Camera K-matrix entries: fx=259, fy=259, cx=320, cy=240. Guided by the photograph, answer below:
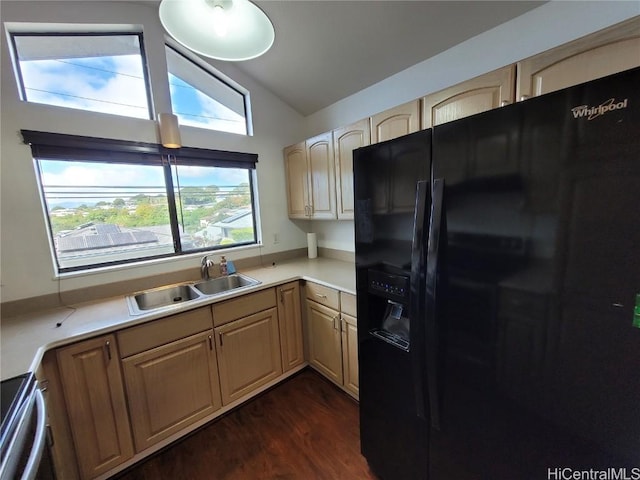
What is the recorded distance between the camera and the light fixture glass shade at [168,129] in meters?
1.96

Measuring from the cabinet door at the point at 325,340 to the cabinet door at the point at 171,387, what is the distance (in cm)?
79

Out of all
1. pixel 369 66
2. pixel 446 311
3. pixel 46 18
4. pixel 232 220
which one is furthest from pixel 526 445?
pixel 46 18

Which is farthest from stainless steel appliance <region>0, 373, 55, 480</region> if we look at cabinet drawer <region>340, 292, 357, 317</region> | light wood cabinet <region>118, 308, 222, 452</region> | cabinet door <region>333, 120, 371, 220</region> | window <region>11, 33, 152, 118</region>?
cabinet door <region>333, 120, 371, 220</region>

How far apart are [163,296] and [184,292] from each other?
0.15m

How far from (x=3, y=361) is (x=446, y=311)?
181 centimetres

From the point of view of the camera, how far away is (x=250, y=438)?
5.54ft

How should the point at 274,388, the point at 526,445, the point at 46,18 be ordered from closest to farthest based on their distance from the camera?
the point at 526,445 < the point at 46,18 < the point at 274,388

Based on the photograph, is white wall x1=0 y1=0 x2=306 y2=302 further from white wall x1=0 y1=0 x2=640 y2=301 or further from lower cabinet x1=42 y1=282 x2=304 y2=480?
lower cabinet x1=42 y1=282 x2=304 y2=480

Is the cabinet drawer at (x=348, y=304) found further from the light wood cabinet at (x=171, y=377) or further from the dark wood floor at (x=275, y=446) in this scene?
the light wood cabinet at (x=171, y=377)

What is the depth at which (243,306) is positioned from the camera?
191cm

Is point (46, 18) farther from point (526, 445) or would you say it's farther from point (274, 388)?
point (526, 445)

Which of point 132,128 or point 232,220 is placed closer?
point 132,128

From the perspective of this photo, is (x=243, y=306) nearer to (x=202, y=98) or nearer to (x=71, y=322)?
(x=71, y=322)

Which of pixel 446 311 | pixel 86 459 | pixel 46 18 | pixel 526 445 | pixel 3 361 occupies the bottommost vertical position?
pixel 86 459
